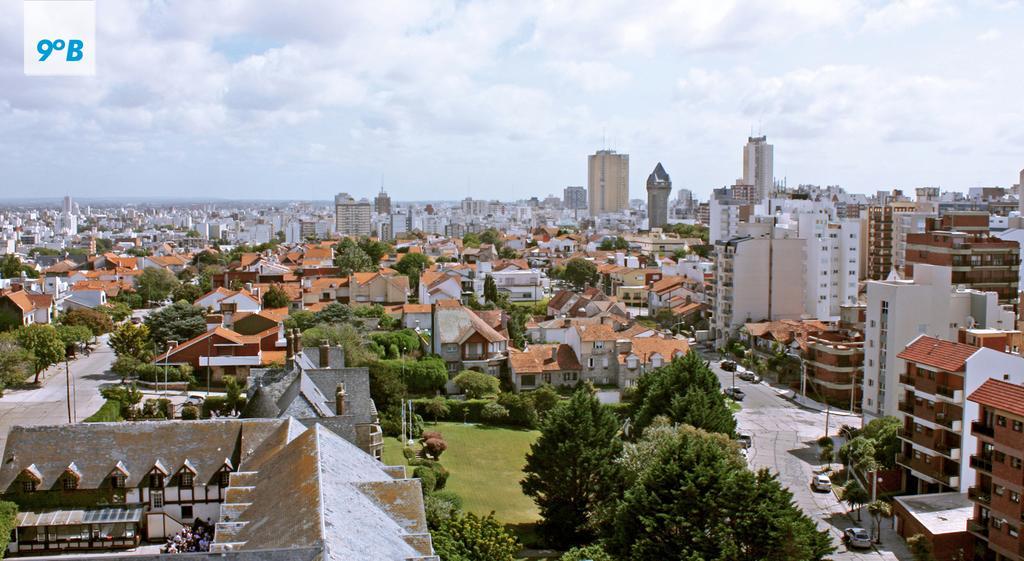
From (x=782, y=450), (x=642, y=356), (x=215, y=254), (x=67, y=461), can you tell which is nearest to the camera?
(x=67, y=461)

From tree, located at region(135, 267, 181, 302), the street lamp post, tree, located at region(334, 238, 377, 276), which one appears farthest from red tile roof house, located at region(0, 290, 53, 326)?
tree, located at region(334, 238, 377, 276)

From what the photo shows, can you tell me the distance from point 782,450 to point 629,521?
21.3m

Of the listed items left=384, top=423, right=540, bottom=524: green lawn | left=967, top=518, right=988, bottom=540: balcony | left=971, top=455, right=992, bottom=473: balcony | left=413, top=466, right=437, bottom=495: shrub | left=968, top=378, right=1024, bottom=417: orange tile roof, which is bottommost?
left=384, top=423, right=540, bottom=524: green lawn

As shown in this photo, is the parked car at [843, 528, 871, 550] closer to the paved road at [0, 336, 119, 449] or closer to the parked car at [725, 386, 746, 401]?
the parked car at [725, 386, 746, 401]

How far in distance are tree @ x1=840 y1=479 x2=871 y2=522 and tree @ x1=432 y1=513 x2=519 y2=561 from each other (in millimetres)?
17056

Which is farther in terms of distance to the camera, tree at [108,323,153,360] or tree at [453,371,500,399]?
tree at [108,323,153,360]

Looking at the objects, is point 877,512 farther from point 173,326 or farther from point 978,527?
point 173,326

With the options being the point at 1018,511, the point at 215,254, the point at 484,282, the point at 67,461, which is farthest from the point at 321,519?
the point at 215,254

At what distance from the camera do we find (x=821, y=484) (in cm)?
3925

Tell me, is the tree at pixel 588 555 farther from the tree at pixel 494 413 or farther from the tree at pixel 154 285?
the tree at pixel 154 285

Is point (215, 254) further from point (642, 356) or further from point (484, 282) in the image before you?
point (642, 356)

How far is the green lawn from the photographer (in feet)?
117

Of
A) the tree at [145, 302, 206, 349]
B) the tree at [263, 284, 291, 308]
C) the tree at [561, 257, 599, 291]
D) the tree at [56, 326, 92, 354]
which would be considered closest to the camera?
the tree at [56, 326, 92, 354]

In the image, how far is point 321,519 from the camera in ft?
60.4
